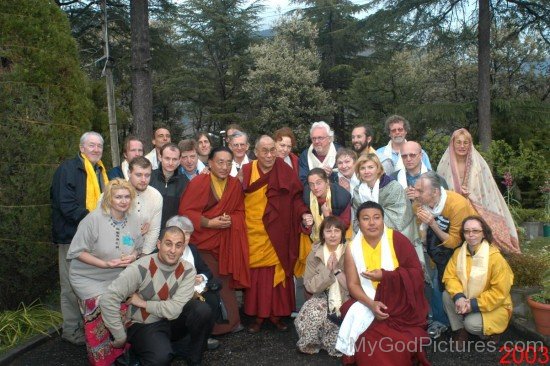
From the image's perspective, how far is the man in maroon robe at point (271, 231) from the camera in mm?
5203

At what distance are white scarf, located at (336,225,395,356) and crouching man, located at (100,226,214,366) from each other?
3.71 ft

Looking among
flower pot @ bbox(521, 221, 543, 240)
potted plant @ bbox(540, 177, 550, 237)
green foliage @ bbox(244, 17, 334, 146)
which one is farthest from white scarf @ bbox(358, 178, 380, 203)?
green foliage @ bbox(244, 17, 334, 146)

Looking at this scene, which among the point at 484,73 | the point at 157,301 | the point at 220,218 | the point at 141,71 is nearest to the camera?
the point at 157,301

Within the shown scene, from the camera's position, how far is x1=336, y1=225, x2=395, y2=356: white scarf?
407 cm

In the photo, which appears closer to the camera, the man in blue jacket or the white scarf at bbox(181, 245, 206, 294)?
the white scarf at bbox(181, 245, 206, 294)

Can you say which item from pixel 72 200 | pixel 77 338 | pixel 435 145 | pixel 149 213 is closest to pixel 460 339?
pixel 149 213

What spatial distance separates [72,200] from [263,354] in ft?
7.44

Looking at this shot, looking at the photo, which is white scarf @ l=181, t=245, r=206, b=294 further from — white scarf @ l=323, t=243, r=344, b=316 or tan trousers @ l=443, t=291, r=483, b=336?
tan trousers @ l=443, t=291, r=483, b=336

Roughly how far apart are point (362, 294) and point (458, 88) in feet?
49.1

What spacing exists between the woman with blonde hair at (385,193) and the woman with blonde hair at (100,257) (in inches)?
83.5

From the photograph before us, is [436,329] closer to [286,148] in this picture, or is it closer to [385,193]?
[385,193]

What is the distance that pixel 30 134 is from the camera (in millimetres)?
5027

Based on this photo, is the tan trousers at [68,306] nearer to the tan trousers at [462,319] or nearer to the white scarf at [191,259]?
the white scarf at [191,259]

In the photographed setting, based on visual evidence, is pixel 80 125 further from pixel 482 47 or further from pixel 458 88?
pixel 458 88
